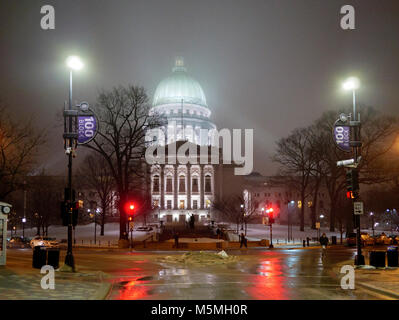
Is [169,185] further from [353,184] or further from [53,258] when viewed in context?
[53,258]

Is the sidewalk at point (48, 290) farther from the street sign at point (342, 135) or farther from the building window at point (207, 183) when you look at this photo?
the building window at point (207, 183)

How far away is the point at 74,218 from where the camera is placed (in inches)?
849

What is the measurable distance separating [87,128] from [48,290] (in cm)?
910

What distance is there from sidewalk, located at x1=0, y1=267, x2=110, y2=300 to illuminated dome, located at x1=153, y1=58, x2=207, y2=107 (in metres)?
130

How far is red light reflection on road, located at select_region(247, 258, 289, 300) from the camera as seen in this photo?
14.3m

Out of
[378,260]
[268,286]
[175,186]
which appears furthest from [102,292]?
[175,186]

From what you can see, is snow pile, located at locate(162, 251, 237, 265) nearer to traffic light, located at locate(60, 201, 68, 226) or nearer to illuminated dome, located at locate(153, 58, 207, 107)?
traffic light, located at locate(60, 201, 68, 226)

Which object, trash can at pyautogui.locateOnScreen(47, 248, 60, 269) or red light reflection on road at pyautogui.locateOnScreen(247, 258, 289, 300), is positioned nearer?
red light reflection on road at pyautogui.locateOnScreen(247, 258, 289, 300)

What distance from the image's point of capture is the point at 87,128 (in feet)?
72.4

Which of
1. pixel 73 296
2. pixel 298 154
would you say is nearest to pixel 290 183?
pixel 298 154

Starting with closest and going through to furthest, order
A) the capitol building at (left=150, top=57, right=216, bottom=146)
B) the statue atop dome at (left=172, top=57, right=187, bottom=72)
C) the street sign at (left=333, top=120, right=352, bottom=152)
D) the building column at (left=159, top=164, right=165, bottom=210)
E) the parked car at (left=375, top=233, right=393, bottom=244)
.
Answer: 1. the street sign at (left=333, top=120, right=352, bottom=152)
2. the parked car at (left=375, top=233, right=393, bottom=244)
3. the building column at (left=159, top=164, right=165, bottom=210)
4. the capitol building at (left=150, top=57, right=216, bottom=146)
5. the statue atop dome at (left=172, top=57, right=187, bottom=72)

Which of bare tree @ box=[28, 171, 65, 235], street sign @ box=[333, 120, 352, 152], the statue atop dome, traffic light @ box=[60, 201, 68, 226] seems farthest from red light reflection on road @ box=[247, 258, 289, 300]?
the statue atop dome

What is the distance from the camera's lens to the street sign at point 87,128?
22.0 meters

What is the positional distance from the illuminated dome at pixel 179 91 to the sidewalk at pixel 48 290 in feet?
425
